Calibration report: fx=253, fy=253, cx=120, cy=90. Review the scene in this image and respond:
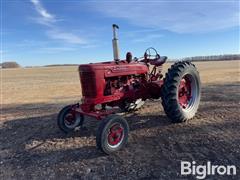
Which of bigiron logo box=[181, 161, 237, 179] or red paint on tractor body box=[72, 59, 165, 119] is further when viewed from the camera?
red paint on tractor body box=[72, 59, 165, 119]

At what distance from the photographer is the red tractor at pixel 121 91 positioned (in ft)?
15.6

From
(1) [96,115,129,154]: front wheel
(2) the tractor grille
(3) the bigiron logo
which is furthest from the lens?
(2) the tractor grille

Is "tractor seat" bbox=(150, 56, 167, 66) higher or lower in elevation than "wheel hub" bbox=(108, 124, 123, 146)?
higher

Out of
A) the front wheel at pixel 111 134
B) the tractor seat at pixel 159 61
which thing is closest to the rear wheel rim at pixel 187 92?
the tractor seat at pixel 159 61

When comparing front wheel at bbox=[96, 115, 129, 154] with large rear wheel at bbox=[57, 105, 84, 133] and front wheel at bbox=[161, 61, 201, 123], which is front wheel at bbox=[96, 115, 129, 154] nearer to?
front wheel at bbox=[161, 61, 201, 123]

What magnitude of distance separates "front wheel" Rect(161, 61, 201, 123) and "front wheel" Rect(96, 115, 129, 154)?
1448 millimetres

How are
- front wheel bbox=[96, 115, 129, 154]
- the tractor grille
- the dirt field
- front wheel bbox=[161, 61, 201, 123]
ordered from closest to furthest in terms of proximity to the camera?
the dirt field
front wheel bbox=[96, 115, 129, 154]
the tractor grille
front wheel bbox=[161, 61, 201, 123]

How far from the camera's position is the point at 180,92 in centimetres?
647

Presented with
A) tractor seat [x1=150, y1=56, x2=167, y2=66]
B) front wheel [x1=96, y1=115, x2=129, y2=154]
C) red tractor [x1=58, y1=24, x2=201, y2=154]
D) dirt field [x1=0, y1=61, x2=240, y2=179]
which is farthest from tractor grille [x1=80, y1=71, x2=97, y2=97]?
tractor seat [x1=150, y1=56, x2=167, y2=66]

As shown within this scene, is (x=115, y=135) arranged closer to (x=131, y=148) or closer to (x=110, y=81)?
(x=131, y=148)

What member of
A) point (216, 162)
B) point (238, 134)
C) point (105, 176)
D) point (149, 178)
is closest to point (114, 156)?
point (105, 176)

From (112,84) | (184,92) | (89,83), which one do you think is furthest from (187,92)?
(89,83)

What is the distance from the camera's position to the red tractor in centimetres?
476

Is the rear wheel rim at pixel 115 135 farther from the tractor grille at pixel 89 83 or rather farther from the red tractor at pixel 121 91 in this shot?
the tractor grille at pixel 89 83
